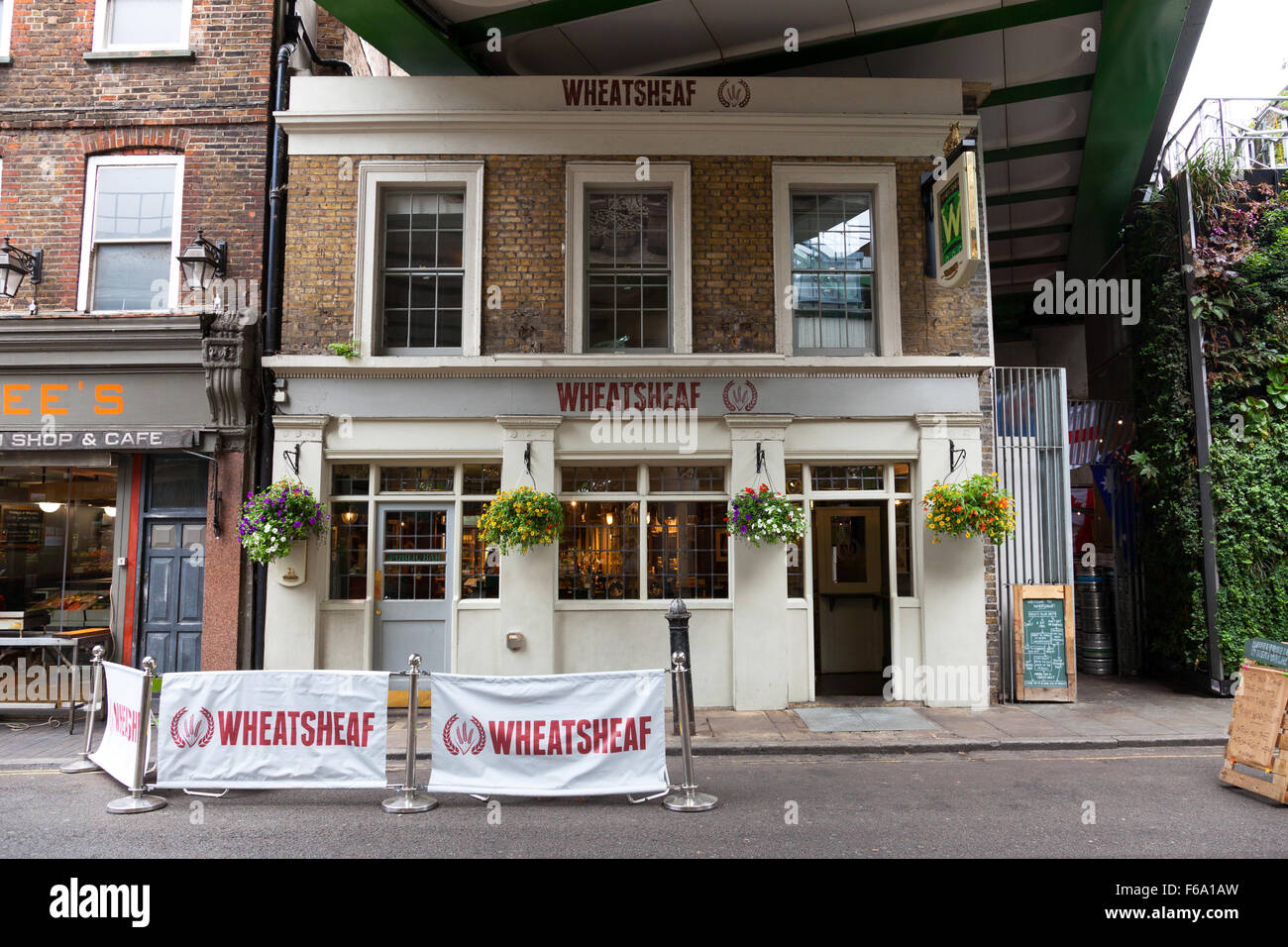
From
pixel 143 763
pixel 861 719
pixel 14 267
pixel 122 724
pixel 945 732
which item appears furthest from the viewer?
pixel 14 267

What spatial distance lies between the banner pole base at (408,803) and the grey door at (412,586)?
3.56 m

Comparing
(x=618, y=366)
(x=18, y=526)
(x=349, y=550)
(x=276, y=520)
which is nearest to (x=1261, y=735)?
(x=618, y=366)

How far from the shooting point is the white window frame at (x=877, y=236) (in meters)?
10.1

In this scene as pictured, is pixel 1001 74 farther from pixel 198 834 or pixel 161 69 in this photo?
pixel 198 834

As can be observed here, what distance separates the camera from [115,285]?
1030cm

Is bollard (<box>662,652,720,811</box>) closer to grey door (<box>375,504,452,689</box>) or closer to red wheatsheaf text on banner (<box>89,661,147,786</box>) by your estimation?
red wheatsheaf text on banner (<box>89,661,147,786</box>)

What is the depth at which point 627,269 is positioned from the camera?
1038cm

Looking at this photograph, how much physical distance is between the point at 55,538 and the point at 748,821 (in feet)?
31.7

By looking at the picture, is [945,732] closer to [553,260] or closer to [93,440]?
[553,260]

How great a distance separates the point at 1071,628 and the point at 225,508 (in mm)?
10637

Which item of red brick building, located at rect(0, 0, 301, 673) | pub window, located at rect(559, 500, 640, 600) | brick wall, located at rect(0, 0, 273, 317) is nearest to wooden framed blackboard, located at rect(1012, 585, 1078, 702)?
pub window, located at rect(559, 500, 640, 600)

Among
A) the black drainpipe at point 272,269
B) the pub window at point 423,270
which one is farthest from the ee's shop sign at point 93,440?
the pub window at point 423,270

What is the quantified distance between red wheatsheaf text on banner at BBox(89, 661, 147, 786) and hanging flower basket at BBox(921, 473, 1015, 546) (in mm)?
8240

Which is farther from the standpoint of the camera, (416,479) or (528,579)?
(416,479)
